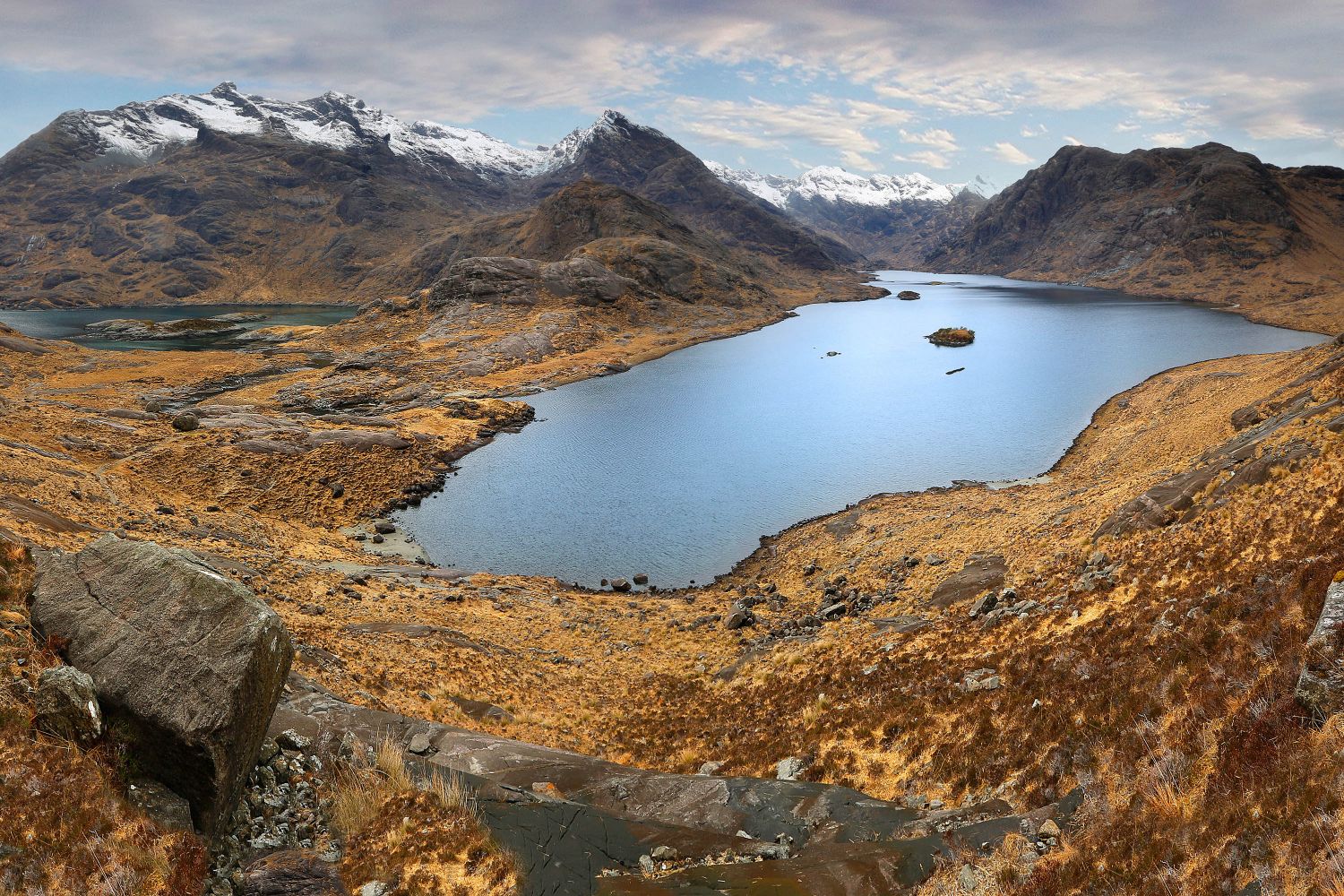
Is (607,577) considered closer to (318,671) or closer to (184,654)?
(318,671)

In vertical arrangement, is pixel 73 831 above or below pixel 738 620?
above

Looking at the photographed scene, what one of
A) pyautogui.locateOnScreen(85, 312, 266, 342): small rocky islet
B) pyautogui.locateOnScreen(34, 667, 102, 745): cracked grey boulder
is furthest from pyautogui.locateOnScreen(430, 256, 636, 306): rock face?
pyautogui.locateOnScreen(34, 667, 102, 745): cracked grey boulder

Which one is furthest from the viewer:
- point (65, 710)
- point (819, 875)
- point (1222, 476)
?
point (1222, 476)

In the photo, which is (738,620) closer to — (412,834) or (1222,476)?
(1222,476)

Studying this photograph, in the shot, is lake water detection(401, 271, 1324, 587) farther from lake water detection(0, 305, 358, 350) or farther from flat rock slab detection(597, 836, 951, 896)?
lake water detection(0, 305, 358, 350)

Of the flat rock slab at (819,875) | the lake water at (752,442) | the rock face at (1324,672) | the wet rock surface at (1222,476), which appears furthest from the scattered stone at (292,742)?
the lake water at (752,442)

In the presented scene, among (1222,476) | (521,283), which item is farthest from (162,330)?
(1222,476)
